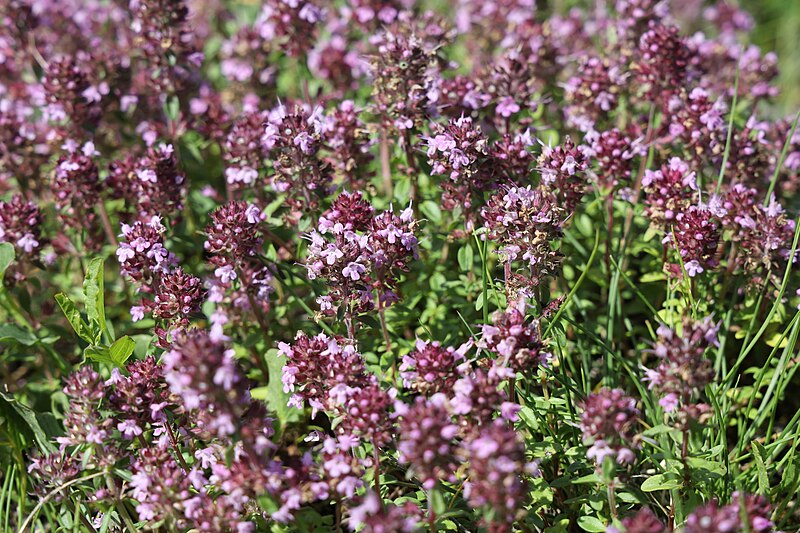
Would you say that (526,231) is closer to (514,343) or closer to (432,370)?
(514,343)

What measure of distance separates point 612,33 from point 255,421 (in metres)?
4.79

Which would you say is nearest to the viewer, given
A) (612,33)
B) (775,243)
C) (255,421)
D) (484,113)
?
(255,421)

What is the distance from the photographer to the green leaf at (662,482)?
3.42 metres

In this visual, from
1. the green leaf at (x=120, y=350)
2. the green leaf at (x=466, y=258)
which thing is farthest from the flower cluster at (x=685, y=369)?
the green leaf at (x=120, y=350)

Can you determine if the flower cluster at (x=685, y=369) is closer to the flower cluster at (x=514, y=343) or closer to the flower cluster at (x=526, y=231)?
the flower cluster at (x=514, y=343)

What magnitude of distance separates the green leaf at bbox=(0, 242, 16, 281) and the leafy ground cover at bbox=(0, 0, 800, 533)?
0.01 meters

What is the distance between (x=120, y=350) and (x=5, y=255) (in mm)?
1065

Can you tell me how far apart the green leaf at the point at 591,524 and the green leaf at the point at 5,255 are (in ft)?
11.1

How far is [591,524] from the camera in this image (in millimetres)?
3531

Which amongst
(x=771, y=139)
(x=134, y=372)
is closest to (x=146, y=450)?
(x=134, y=372)

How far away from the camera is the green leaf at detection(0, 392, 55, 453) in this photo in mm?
4094

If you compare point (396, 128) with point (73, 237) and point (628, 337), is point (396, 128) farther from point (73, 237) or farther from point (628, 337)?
point (73, 237)

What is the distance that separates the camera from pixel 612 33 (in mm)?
6539

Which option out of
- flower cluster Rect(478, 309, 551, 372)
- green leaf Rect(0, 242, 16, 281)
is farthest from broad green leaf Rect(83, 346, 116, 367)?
flower cluster Rect(478, 309, 551, 372)
